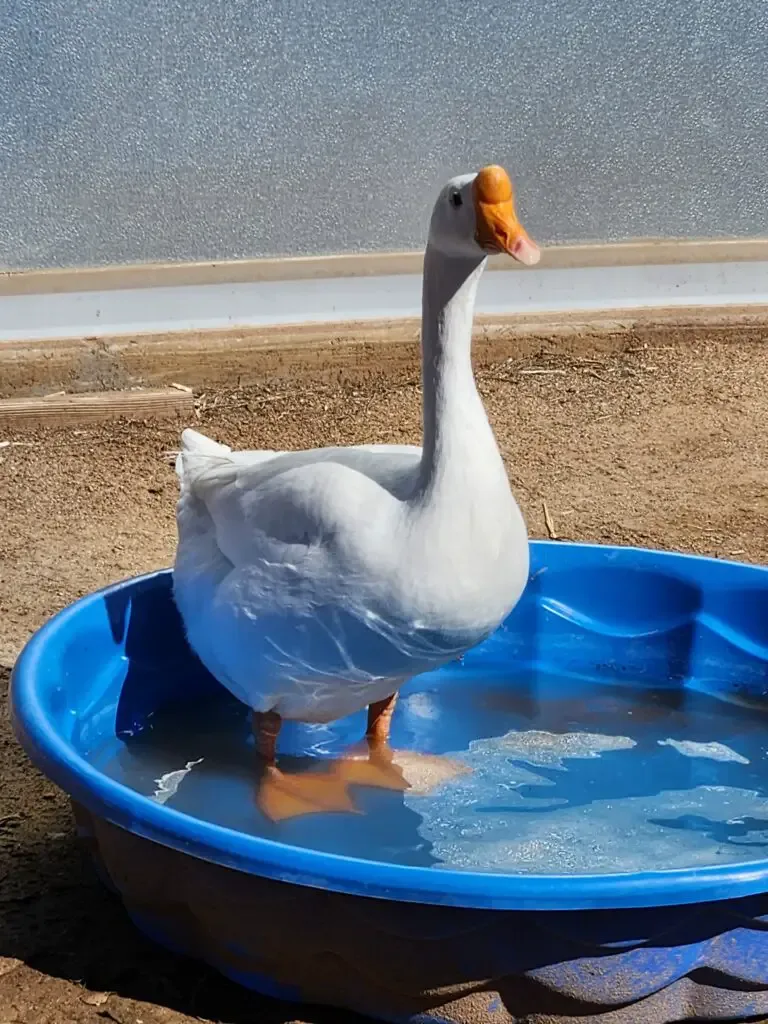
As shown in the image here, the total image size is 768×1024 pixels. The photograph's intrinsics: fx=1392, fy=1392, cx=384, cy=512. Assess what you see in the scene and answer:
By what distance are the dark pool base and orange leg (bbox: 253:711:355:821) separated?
393 millimetres

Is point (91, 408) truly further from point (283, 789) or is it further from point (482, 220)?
point (482, 220)

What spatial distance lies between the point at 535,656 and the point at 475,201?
1.08 m

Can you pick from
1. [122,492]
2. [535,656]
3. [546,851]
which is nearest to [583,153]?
[122,492]

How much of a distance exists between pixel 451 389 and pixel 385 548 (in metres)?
0.23

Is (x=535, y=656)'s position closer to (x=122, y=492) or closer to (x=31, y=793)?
(x=31, y=793)

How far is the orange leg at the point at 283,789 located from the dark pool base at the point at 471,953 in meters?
0.39

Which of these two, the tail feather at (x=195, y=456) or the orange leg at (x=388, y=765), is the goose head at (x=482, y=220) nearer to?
the tail feather at (x=195, y=456)

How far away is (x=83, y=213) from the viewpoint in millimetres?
4199

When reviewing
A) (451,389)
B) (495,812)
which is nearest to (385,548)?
(451,389)

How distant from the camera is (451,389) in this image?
1.80 m

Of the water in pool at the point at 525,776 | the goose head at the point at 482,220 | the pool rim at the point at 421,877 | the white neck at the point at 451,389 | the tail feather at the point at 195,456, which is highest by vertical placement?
the goose head at the point at 482,220

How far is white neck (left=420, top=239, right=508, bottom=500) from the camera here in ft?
5.74

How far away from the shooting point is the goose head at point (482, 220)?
1643mm

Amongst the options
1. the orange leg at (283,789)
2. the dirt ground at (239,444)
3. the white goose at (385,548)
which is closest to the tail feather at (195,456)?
the white goose at (385,548)
